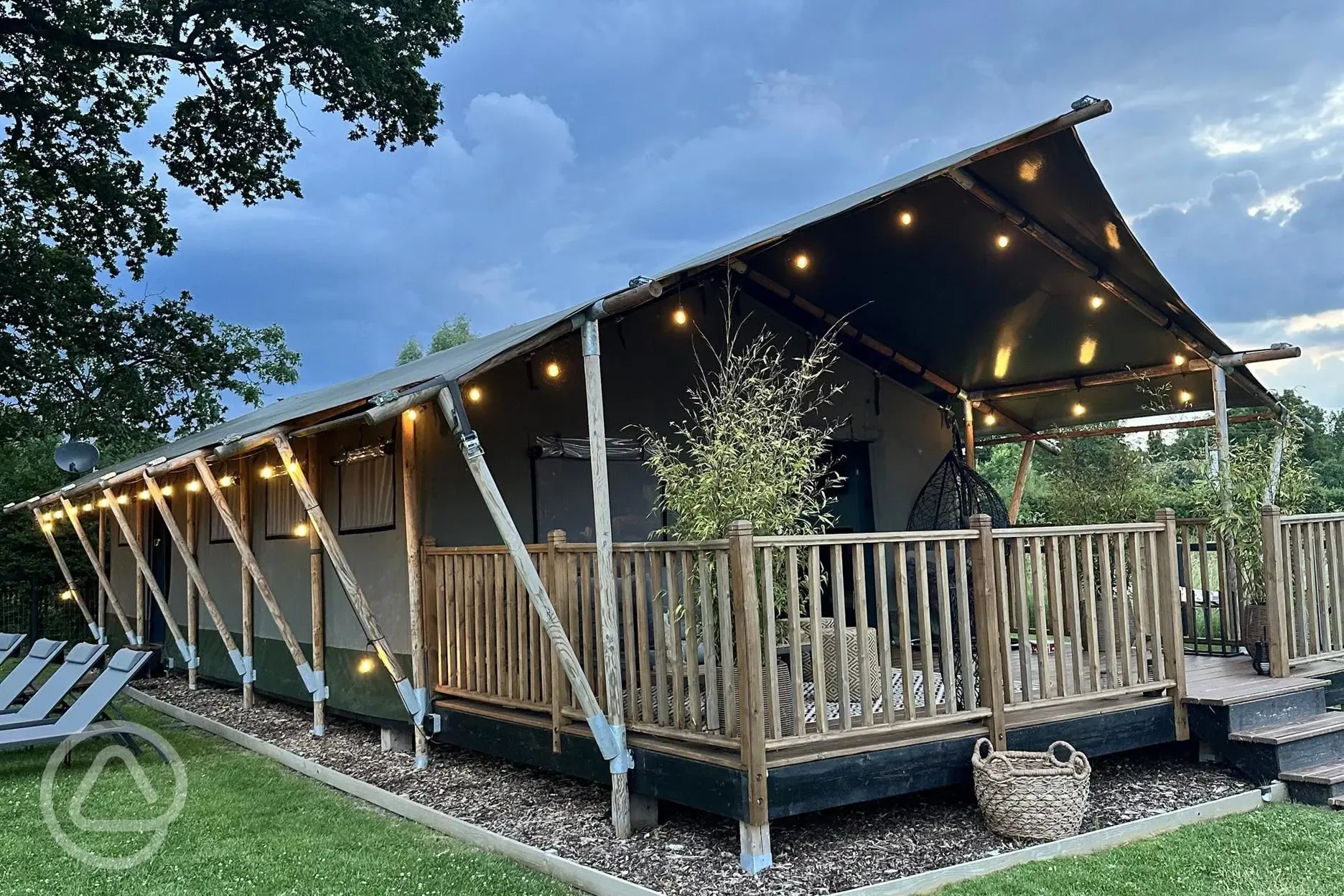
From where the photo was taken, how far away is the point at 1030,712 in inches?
187

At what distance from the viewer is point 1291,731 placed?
499 centimetres

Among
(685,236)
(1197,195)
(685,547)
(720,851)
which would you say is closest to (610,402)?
(685,547)

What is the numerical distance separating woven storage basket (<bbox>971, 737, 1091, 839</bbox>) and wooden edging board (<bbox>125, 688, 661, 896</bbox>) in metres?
1.60

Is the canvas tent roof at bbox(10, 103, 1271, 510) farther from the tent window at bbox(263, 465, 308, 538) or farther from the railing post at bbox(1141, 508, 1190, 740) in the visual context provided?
the railing post at bbox(1141, 508, 1190, 740)

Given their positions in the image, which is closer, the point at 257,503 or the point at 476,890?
the point at 476,890

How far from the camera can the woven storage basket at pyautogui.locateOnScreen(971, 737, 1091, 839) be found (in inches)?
165

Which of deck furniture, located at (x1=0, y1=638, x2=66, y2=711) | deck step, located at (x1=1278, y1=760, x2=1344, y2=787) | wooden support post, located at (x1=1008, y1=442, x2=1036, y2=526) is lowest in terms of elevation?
deck step, located at (x1=1278, y1=760, x2=1344, y2=787)

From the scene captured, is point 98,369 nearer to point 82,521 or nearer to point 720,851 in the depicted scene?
point 82,521

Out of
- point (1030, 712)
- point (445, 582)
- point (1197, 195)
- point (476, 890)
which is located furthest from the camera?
point (1197, 195)

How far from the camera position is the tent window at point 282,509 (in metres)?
7.95

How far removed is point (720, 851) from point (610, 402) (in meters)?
3.61

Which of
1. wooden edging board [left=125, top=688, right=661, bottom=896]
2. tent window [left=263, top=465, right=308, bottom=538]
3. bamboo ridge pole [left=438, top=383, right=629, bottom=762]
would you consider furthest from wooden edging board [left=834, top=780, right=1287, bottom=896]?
tent window [left=263, top=465, right=308, bottom=538]

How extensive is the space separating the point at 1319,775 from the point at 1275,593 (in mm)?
1217

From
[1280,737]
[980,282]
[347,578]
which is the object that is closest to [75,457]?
[347,578]
